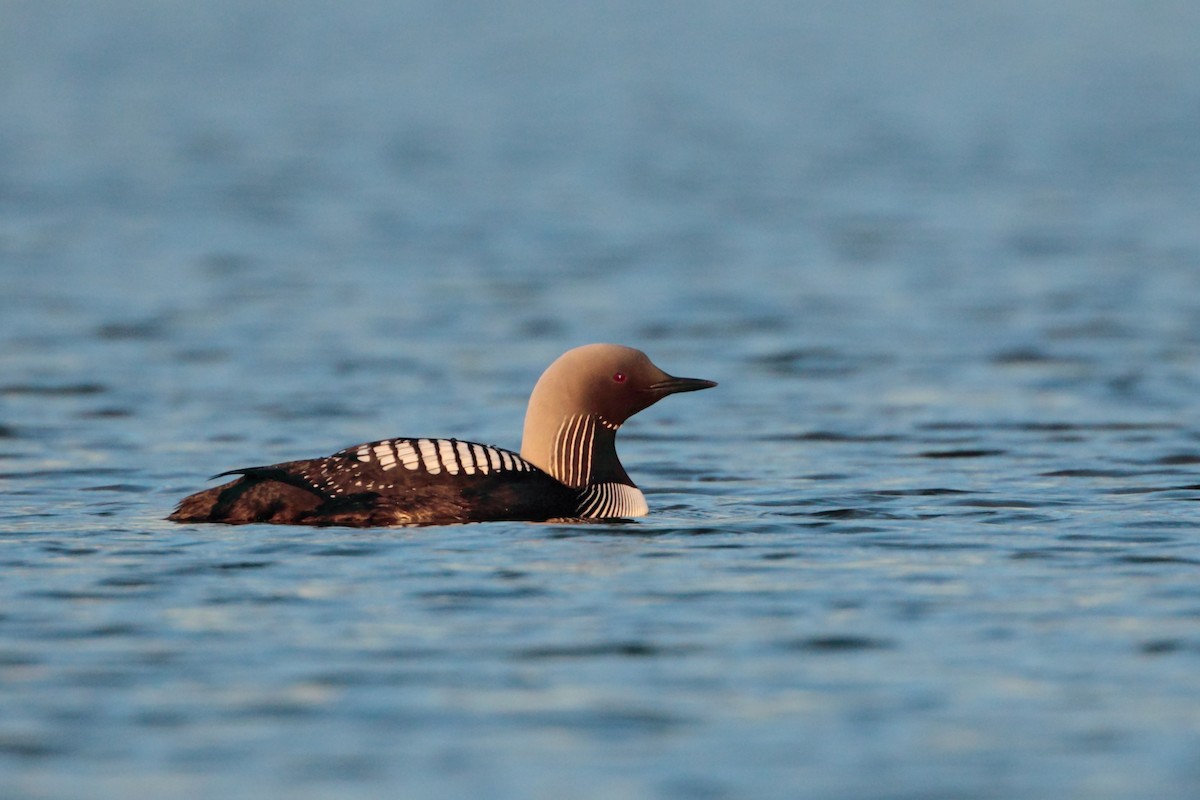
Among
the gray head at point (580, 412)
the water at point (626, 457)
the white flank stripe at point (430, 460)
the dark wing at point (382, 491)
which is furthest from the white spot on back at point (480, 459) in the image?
the gray head at point (580, 412)

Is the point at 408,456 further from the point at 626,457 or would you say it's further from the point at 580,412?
the point at 626,457

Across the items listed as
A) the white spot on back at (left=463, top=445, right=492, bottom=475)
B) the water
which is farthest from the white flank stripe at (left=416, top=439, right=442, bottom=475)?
the water

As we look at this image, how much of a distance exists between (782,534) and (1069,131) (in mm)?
24897

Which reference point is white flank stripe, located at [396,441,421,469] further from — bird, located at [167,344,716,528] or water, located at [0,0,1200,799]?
water, located at [0,0,1200,799]

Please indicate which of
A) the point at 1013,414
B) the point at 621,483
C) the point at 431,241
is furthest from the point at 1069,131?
the point at 621,483

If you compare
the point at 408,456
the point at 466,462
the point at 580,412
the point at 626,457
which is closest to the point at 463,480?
the point at 466,462

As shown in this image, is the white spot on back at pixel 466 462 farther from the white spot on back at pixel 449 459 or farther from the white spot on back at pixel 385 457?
the white spot on back at pixel 385 457

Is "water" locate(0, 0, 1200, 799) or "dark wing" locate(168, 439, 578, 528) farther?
"dark wing" locate(168, 439, 578, 528)

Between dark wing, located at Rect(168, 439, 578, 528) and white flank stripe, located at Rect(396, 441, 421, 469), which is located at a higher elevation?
white flank stripe, located at Rect(396, 441, 421, 469)

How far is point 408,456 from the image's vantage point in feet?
25.9

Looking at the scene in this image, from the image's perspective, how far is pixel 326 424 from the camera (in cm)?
1105

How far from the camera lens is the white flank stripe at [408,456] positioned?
7891 millimetres

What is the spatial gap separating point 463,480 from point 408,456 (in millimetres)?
224

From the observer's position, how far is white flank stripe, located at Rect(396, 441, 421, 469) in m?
7.89
